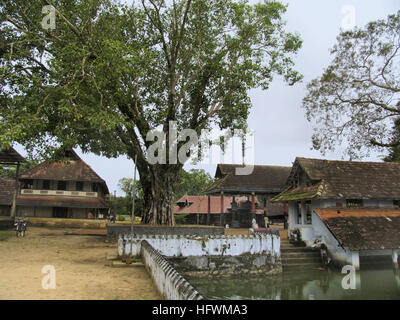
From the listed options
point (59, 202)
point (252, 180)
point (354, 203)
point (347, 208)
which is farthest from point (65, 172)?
point (354, 203)

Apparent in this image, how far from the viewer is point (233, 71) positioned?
16.8 m

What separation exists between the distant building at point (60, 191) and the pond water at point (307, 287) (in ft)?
62.7

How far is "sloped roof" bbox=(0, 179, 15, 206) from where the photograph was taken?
99.8ft

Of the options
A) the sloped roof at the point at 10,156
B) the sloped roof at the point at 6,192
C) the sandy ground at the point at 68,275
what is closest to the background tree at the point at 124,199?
the sloped roof at the point at 6,192

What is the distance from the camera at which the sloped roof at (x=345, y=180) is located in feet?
54.6

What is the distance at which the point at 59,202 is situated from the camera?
28.5m

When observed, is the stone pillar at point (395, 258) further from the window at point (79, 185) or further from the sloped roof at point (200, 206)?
the window at point (79, 185)

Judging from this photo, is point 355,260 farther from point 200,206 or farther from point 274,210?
point 200,206

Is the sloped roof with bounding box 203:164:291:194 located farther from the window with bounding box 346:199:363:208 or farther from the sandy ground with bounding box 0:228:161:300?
the sandy ground with bounding box 0:228:161:300

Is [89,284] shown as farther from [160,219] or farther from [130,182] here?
[130,182]

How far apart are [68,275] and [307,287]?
9.48 m

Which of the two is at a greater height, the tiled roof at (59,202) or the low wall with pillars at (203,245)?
the tiled roof at (59,202)
